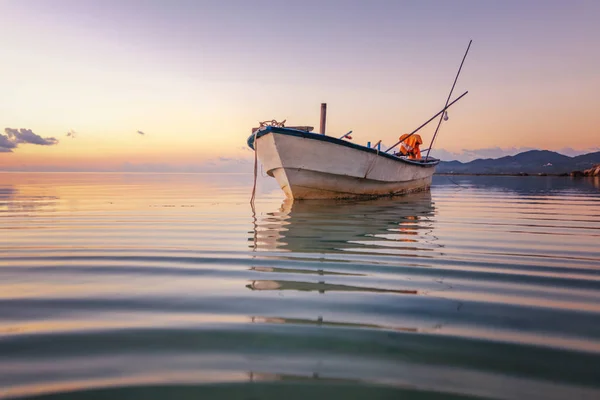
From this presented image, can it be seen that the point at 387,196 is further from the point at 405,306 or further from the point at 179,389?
the point at 179,389

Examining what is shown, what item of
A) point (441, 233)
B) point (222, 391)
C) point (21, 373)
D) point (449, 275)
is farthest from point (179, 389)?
point (441, 233)

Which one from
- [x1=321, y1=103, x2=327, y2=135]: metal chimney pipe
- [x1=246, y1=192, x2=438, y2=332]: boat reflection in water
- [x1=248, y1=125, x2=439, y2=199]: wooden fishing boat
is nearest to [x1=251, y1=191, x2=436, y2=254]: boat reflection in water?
[x1=246, y1=192, x2=438, y2=332]: boat reflection in water

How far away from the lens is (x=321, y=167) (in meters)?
11.9

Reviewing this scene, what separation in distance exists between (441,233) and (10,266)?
217 inches

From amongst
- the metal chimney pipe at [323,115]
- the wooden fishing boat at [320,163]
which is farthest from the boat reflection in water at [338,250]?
the metal chimney pipe at [323,115]

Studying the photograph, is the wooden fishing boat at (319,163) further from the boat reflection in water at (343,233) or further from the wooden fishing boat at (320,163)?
the boat reflection in water at (343,233)

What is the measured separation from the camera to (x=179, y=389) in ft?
4.89

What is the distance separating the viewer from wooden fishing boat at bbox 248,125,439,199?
11367 millimetres

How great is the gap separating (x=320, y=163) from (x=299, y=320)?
973 centimetres

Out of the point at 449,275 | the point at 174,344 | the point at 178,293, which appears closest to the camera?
the point at 174,344

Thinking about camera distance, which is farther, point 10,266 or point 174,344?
point 10,266

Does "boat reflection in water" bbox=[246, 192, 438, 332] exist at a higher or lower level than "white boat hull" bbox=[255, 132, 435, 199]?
lower

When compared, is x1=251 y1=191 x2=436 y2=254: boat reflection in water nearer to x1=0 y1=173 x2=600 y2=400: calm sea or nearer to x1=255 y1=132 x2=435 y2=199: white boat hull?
x1=0 y1=173 x2=600 y2=400: calm sea

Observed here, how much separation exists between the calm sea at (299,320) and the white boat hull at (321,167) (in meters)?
6.81
